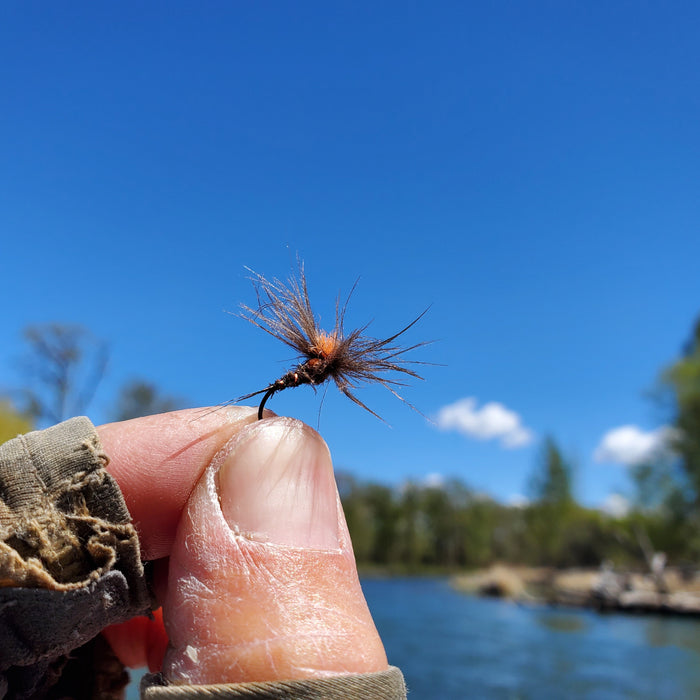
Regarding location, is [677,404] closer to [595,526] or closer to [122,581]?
[595,526]

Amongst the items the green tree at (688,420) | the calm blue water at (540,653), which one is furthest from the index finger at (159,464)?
the green tree at (688,420)

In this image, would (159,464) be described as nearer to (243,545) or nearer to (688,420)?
(243,545)

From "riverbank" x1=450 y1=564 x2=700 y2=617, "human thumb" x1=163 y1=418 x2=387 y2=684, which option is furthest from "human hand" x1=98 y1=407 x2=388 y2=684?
"riverbank" x1=450 y1=564 x2=700 y2=617

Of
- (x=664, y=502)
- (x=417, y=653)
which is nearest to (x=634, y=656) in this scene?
(x=417, y=653)

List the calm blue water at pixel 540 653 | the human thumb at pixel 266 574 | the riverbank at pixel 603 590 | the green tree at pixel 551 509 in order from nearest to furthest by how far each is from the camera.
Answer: the human thumb at pixel 266 574 → the calm blue water at pixel 540 653 → the riverbank at pixel 603 590 → the green tree at pixel 551 509

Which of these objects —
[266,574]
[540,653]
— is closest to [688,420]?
[540,653]

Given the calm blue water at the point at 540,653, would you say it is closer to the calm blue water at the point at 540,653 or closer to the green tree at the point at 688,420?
the calm blue water at the point at 540,653

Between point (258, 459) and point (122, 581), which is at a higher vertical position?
point (258, 459)
